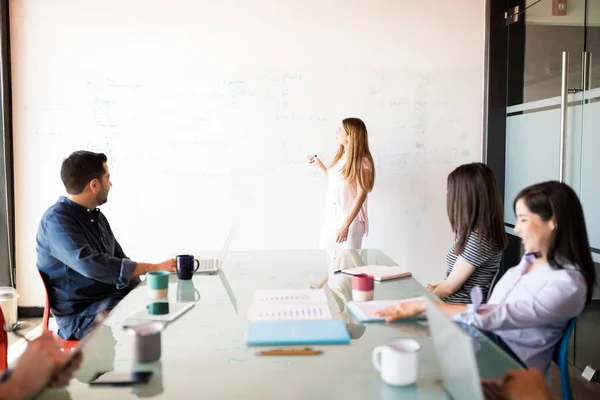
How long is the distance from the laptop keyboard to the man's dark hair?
6.15 ft

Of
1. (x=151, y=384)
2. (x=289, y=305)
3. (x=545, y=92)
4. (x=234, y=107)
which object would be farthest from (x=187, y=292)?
(x=545, y=92)

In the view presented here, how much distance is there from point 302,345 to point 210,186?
265 centimetres

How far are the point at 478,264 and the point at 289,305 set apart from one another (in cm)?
88

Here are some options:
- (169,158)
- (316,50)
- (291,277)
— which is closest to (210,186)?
(169,158)

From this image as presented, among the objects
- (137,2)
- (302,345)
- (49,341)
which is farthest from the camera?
(137,2)

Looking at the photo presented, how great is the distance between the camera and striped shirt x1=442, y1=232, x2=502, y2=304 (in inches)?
87.1

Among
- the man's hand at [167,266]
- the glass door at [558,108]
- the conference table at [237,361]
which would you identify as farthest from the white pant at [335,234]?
the conference table at [237,361]

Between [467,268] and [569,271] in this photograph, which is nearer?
[569,271]

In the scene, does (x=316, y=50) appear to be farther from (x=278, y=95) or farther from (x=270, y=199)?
(x=270, y=199)

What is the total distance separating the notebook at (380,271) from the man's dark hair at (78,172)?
1192 mm

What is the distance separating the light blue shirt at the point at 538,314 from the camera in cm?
159

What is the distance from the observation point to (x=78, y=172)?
2.41 m

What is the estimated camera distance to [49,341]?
1.25m

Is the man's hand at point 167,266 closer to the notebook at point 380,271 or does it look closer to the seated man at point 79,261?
the seated man at point 79,261
